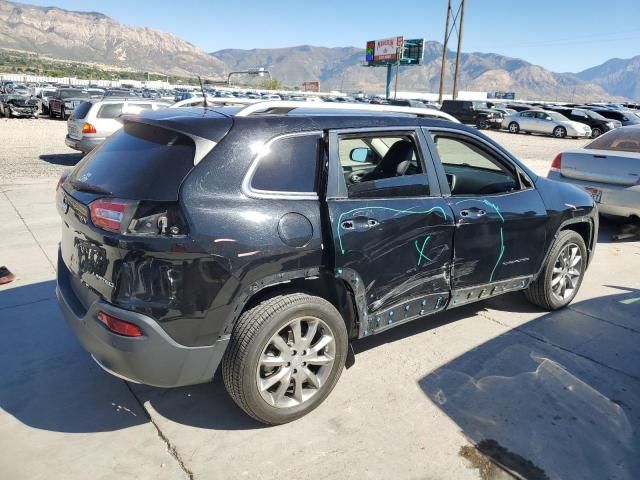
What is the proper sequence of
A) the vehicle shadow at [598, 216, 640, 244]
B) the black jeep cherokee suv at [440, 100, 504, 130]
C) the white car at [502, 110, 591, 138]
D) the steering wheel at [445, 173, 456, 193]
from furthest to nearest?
the black jeep cherokee suv at [440, 100, 504, 130] < the white car at [502, 110, 591, 138] < the vehicle shadow at [598, 216, 640, 244] < the steering wheel at [445, 173, 456, 193]

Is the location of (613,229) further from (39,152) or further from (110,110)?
(39,152)

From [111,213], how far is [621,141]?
713 centimetres

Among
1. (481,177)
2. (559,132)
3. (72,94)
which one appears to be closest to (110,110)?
(481,177)

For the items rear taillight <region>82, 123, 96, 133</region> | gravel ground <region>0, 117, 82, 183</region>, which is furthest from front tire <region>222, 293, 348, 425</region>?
rear taillight <region>82, 123, 96, 133</region>

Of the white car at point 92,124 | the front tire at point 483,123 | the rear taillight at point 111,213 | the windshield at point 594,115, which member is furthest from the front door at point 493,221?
the front tire at point 483,123

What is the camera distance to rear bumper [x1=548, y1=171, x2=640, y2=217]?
649 centimetres

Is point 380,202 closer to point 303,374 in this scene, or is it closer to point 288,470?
point 303,374

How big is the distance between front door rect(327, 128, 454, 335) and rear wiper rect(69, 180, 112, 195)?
1.23 metres

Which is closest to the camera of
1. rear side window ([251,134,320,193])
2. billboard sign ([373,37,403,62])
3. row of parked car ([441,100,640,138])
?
rear side window ([251,134,320,193])

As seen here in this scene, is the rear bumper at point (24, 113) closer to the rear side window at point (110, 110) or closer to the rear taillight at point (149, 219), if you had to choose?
the rear side window at point (110, 110)

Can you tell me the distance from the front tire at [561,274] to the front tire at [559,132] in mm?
25640

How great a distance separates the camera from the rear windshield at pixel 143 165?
8.41ft

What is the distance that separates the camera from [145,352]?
2520mm

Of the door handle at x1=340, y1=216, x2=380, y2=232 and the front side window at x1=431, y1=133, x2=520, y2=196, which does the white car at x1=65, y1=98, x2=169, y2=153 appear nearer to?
the front side window at x1=431, y1=133, x2=520, y2=196
